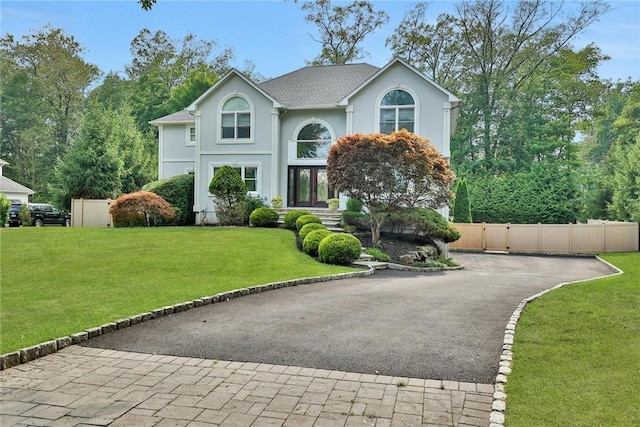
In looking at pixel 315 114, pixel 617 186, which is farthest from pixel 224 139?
pixel 617 186

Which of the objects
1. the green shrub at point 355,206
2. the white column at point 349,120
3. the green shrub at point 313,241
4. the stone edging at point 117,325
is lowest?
the stone edging at point 117,325

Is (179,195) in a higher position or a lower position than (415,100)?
lower

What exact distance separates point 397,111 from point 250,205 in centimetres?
789

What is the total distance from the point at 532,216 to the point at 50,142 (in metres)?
43.3

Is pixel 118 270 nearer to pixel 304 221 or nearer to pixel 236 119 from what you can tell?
pixel 304 221

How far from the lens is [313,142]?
22.0m

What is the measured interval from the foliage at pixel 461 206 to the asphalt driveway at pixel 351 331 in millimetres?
16629

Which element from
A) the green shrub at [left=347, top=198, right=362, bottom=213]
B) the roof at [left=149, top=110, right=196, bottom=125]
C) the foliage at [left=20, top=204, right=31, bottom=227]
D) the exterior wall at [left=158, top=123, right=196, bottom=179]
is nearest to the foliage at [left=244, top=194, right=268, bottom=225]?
the green shrub at [left=347, top=198, right=362, bottom=213]

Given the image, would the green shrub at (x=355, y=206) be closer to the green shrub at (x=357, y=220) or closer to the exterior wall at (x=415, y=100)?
the green shrub at (x=357, y=220)

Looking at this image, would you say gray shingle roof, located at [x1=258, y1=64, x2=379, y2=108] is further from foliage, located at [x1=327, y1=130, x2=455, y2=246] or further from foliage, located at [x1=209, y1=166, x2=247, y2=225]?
foliage, located at [x1=327, y1=130, x2=455, y2=246]

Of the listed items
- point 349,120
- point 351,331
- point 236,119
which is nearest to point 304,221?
point 349,120

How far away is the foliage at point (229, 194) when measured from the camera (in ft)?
65.9

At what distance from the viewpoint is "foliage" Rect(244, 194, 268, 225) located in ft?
67.0

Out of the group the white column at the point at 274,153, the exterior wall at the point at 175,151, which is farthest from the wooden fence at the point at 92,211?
the white column at the point at 274,153
